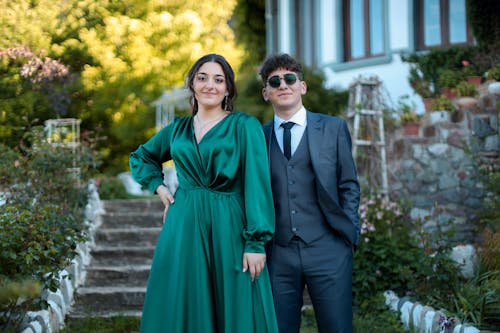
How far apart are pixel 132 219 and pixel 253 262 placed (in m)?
4.89

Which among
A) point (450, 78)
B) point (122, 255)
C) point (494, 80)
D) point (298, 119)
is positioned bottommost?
point (122, 255)

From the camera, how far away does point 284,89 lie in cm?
306

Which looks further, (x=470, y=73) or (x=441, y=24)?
(x=441, y=24)

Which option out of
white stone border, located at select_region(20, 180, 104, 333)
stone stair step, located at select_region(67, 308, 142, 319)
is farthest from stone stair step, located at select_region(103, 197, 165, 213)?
stone stair step, located at select_region(67, 308, 142, 319)

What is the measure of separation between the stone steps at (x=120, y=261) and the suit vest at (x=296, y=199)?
2.68 m

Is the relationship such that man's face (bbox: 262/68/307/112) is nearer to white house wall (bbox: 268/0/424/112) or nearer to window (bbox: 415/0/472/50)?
white house wall (bbox: 268/0/424/112)

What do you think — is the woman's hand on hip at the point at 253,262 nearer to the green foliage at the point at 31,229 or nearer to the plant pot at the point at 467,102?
the green foliage at the point at 31,229

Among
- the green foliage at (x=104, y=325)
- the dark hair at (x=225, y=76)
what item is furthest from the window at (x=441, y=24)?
the dark hair at (x=225, y=76)

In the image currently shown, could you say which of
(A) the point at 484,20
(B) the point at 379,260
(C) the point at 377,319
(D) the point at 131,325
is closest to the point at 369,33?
(A) the point at 484,20

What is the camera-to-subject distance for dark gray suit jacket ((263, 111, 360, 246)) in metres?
2.96

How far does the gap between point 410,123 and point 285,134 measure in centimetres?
→ 410

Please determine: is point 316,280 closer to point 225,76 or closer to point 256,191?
point 256,191

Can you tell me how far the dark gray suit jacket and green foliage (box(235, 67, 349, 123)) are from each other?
18.0 feet

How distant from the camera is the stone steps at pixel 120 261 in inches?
217
